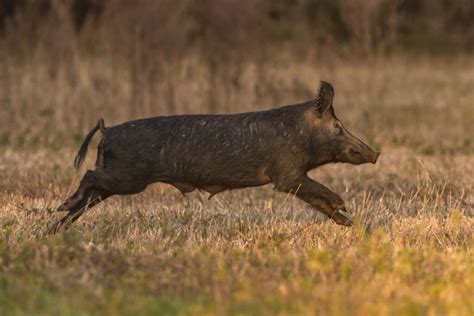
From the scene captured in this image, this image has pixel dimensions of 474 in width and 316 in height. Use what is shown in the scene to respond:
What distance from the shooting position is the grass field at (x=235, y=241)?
5.17m

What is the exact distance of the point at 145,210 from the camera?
27.8 feet

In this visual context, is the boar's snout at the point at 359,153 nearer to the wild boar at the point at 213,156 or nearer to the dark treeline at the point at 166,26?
the wild boar at the point at 213,156

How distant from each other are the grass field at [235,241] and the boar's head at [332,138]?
0.53m

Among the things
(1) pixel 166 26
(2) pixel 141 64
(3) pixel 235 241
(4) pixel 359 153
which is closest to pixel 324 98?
(4) pixel 359 153

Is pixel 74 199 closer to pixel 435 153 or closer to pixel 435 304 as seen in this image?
pixel 435 304

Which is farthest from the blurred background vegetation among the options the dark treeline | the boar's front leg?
the boar's front leg

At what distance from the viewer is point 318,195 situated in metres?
7.58

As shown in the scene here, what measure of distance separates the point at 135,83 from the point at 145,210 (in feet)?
24.8

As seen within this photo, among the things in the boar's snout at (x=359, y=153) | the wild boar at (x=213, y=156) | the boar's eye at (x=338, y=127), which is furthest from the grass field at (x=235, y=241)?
the boar's eye at (x=338, y=127)

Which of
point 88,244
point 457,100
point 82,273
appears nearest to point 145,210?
point 88,244

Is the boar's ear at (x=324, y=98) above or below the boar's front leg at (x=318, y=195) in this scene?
above

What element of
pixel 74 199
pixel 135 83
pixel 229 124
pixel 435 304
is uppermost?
pixel 135 83

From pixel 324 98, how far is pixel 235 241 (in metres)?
1.44

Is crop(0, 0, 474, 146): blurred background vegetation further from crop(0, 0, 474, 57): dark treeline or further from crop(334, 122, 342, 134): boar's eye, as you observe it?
crop(334, 122, 342, 134): boar's eye
